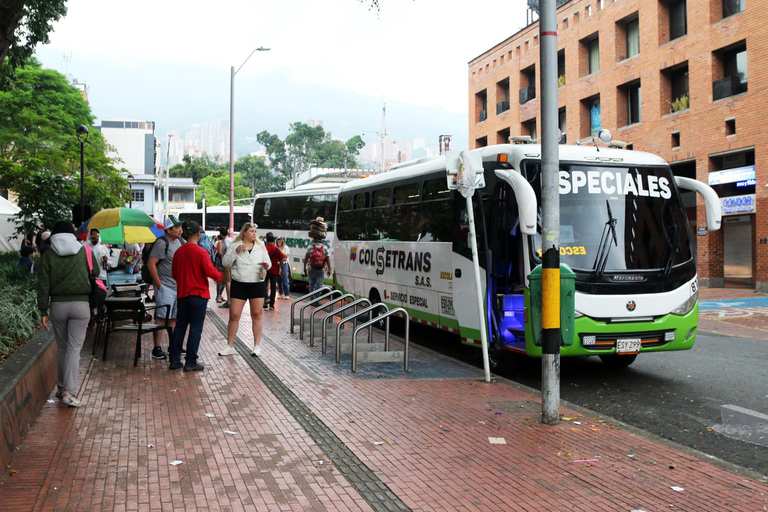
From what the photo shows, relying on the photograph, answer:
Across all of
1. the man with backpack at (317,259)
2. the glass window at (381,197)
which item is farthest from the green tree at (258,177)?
the glass window at (381,197)

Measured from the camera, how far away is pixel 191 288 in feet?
29.9

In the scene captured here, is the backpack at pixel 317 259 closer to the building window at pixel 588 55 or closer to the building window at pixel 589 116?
the building window at pixel 589 116

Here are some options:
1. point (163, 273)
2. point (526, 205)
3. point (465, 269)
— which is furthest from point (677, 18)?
point (163, 273)

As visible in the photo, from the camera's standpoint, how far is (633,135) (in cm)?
2956

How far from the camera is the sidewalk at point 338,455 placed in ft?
16.1

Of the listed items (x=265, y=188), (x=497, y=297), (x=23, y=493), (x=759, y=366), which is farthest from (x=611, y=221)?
(x=265, y=188)

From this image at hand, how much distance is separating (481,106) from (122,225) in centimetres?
3094

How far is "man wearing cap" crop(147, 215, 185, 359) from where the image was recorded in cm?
1000

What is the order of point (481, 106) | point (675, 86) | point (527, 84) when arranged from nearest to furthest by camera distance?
1. point (675, 86)
2. point (527, 84)
3. point (481, 106)

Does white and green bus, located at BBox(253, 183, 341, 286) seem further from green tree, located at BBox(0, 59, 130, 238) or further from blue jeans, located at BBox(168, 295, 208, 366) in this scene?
blue jeans, located at BBox(168, 295, 208, 366)

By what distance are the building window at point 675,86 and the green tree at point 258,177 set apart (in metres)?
97.0

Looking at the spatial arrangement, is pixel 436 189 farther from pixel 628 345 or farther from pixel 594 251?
pixel 628 345

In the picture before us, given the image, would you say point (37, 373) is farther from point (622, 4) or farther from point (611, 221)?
point (622, 4)

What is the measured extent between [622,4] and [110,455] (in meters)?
29.5
